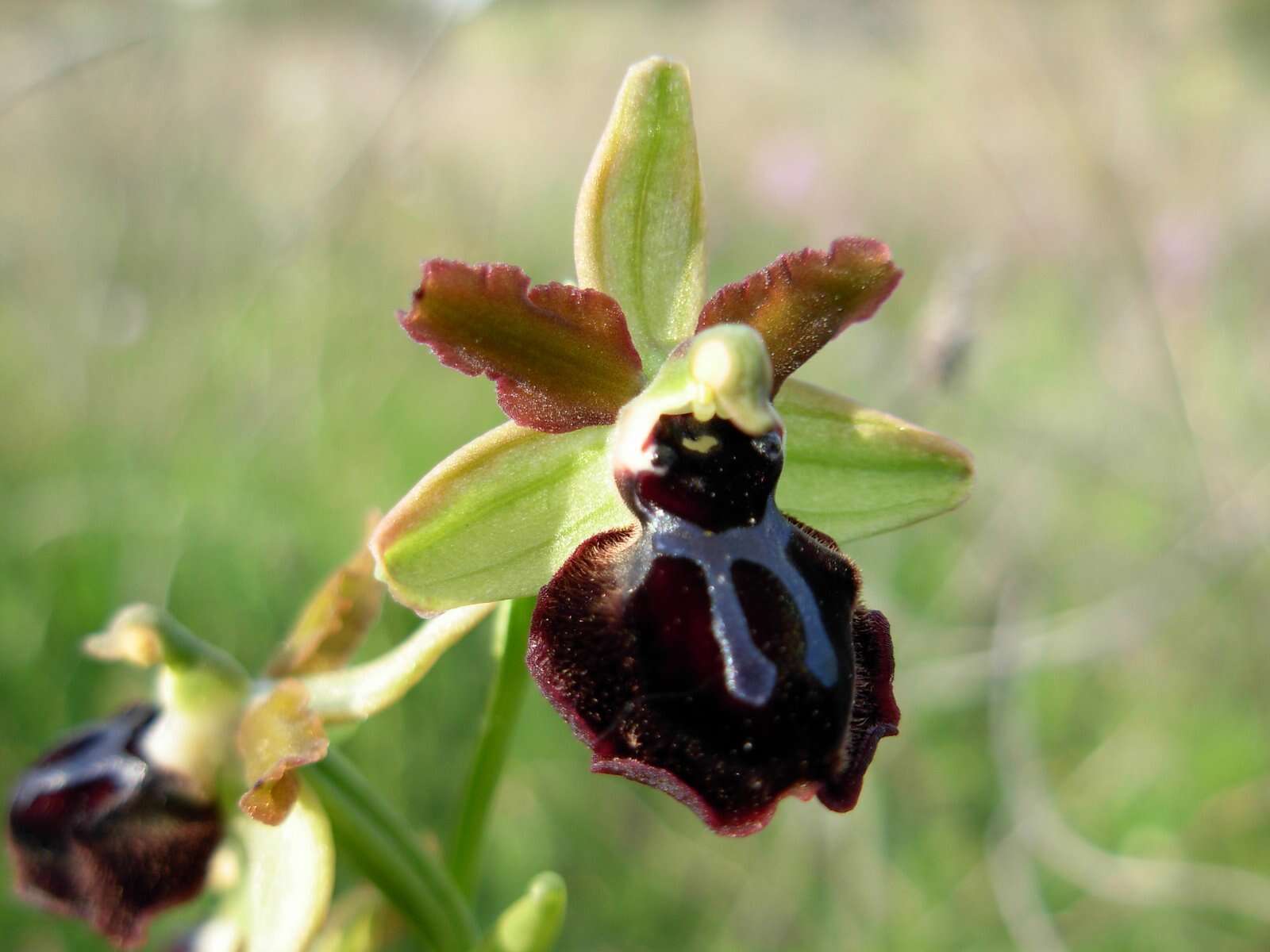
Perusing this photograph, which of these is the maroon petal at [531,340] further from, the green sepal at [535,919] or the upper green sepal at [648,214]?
the green sepal at [535,919]

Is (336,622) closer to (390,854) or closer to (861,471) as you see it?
(390,854)

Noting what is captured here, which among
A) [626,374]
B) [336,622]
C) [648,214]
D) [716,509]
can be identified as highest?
[648,214]

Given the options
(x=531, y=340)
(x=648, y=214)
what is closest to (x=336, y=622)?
(x=531, y=340)

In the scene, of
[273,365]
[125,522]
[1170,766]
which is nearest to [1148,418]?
[1170,766]

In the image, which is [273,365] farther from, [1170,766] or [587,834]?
[1170,766]

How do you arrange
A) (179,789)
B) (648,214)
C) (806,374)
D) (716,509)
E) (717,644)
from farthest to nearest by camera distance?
1. (806,374)
2. (179,789)
3. (648,214)
4. (716,509)
5. (717,644)

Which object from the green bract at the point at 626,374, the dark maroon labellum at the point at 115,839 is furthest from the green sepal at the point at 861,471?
the dark maroon labellum at the point at 115,839
